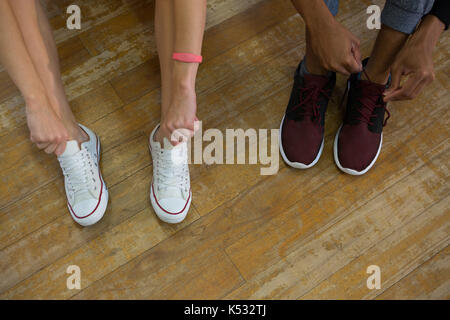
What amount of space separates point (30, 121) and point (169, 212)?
16.2 inches

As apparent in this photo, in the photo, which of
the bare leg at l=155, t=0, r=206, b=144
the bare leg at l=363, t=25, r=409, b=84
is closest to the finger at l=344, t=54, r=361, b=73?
the bare leg at l=363, t=25, r=409, b=84

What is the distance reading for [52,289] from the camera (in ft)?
3.37

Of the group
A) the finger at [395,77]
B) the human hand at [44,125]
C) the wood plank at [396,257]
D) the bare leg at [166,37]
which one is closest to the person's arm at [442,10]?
the finger at [395,77]

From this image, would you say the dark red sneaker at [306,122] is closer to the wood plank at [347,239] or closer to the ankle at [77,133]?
the wood plank at [347,239]

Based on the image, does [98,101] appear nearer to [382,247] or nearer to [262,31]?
[262,31]

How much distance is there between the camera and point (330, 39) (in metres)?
0.94

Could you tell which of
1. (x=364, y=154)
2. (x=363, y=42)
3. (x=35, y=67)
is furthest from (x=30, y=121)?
(x=363, y=42)

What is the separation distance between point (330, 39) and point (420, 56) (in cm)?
21

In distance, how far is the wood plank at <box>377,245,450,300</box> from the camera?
3.38 feet

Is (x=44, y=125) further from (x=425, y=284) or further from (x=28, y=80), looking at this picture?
(x=425, y=284)

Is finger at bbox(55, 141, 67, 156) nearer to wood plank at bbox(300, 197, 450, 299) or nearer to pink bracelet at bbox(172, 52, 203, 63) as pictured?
pink bracelet at bbox(172, 52, 203, 63)

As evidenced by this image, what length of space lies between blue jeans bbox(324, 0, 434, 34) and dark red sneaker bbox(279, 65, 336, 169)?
233 millimetres

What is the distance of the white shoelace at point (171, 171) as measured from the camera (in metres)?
1.06

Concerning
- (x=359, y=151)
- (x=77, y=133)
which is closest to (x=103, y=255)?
(x=77, y=133)
